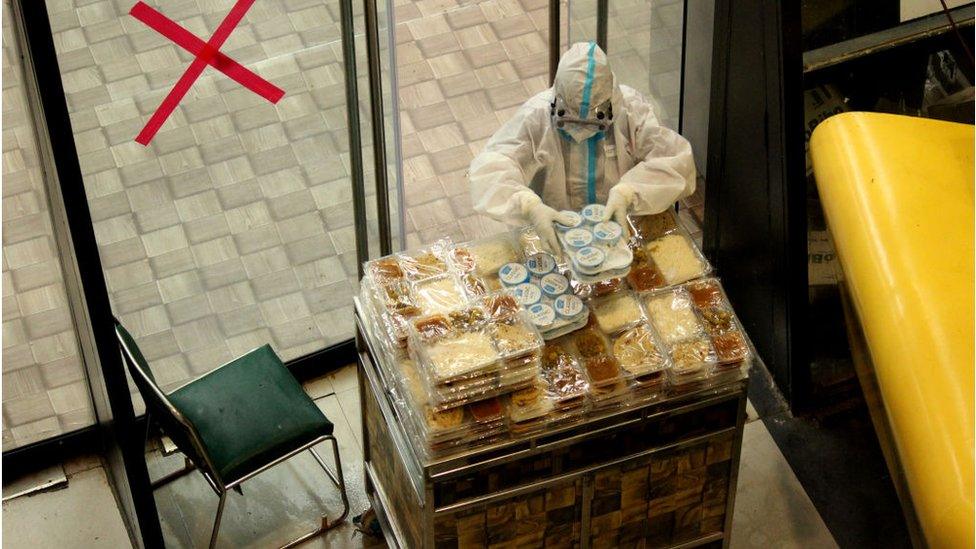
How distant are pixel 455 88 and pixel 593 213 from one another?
1305 mm

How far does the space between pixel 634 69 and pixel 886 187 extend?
9.62 feet

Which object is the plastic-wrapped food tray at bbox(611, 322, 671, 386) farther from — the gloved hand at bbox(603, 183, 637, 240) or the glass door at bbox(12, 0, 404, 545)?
the glass door at bbox(12, 0, 404, 545)

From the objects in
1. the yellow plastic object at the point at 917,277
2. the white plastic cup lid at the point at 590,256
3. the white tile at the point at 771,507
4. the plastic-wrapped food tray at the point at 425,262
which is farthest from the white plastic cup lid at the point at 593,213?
the white tile at the point at 771,507

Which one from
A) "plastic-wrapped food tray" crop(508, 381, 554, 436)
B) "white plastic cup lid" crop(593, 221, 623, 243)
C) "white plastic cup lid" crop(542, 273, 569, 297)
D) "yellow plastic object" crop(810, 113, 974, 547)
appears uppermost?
"yellow plastic object" crop(810, 113, 974, 547)

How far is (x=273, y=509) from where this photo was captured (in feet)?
17.3

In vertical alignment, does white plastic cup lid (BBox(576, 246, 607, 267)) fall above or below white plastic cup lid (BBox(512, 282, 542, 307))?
above

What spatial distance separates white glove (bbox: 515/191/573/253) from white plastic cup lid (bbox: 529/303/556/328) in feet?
0.71

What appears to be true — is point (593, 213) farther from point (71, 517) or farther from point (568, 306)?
point (71, 517)

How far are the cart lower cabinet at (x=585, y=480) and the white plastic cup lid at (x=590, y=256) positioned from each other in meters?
0.46

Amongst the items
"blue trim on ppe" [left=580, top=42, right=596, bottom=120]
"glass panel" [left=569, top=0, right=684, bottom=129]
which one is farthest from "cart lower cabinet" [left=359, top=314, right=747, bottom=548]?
"glass panel" [left=569, top=0, right=684, bottom=129]

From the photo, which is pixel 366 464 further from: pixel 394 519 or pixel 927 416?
pixel 927 416

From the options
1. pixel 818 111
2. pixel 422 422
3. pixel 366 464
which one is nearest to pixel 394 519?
pixel 366 464

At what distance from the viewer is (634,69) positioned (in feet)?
19.2

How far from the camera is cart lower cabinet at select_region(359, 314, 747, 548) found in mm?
4094
